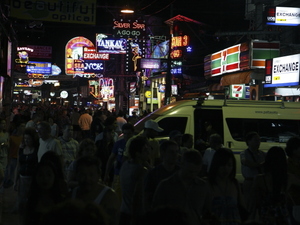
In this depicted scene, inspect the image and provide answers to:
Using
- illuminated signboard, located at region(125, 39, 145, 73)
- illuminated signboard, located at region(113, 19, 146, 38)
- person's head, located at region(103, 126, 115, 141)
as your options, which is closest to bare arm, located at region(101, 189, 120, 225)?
person's head, located at region(103, 126, 115, 141)

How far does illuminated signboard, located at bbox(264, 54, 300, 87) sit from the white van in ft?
25.7

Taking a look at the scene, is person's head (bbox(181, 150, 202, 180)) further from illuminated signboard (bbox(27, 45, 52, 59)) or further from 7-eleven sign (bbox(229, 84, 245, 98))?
illuminated signboard (bbox(27, 45, 52, 59))

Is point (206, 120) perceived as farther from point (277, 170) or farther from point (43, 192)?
point (43, 192)

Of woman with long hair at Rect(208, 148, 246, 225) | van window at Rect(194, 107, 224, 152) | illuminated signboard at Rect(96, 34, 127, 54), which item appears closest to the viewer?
woman with long hair at Rect(208, 148, 246, 225)

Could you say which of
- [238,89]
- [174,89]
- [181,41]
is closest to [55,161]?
→ [238,89]

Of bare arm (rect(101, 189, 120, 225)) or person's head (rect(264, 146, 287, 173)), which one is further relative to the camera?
person's head (rect(264, 146, 287, 173))

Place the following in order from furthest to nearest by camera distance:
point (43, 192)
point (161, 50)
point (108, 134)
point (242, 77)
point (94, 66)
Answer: point (94, 66) < point (161, 50) < point (242, 77) < point (108, 134) < point (43, 192)

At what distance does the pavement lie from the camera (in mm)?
8212

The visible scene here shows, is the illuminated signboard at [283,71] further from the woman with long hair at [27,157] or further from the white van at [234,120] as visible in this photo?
the woman with long hair at [27,157]

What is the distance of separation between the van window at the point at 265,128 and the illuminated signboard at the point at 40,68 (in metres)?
41.1

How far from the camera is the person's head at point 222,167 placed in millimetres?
4902

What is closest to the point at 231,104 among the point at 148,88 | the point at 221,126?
the point at 221,126

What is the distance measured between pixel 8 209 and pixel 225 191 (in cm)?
576

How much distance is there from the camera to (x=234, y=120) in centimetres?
1222
